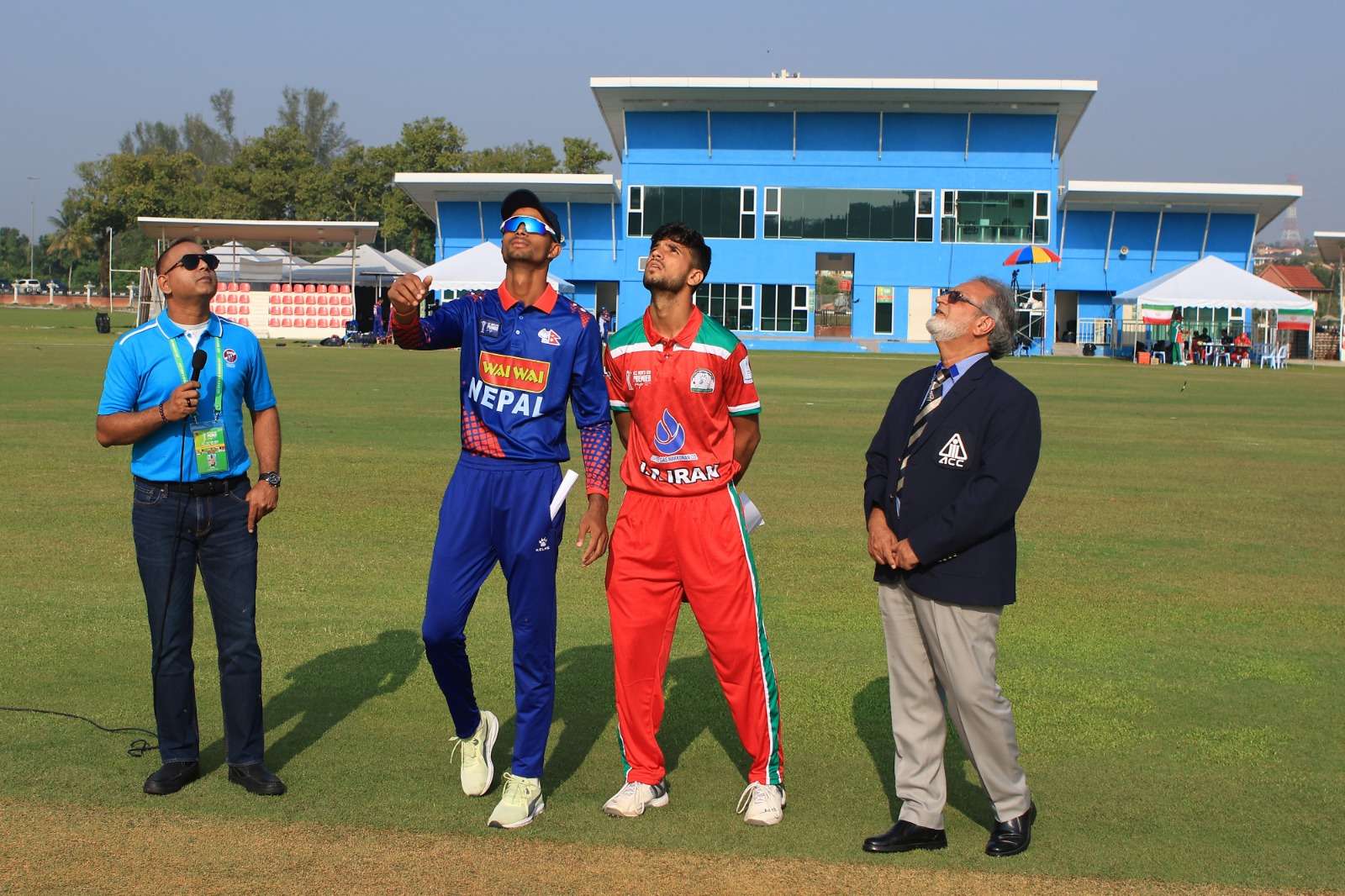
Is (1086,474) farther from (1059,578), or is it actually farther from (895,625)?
(895,625)

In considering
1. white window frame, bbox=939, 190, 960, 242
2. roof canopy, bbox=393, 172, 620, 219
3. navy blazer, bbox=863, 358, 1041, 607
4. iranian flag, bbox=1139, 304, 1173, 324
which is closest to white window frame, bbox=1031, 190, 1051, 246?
white window frame, bbox=939, 190, 960, 242

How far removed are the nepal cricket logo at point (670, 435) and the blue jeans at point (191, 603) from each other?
5.40 feet

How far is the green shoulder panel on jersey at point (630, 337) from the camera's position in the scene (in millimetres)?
5172

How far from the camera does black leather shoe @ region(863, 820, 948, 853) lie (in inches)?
185

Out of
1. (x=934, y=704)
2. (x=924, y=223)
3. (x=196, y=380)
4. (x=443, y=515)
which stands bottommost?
(x=934, y=704)

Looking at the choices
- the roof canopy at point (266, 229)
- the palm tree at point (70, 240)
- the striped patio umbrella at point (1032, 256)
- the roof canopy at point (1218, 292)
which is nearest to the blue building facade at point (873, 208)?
the striped patio umbrella at point (1032, 256)

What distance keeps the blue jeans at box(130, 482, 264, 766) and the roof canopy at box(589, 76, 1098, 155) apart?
58.5 meters

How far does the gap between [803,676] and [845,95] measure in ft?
192

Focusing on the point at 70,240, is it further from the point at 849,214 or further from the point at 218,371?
the point at 218,371

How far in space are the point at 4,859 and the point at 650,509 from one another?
99.1 inches

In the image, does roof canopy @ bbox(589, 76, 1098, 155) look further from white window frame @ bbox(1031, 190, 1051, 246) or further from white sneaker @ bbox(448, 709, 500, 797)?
white sneaker @ bbox(448, 709, 500, 797)

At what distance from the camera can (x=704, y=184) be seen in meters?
64.9

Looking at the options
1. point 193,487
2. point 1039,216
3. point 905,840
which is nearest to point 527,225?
point 193,487

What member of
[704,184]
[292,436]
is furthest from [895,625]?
[704,184]
